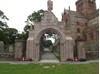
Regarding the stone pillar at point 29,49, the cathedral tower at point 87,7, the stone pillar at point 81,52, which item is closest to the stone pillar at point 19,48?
the stone pillar at point 29,49

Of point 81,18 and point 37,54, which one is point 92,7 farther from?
point 37,54

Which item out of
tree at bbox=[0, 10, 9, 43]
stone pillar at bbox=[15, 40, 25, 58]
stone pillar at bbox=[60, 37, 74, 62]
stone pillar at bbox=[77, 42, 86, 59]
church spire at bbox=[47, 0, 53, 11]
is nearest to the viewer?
stone pillar at bbox=[60, 37, 74, 62]

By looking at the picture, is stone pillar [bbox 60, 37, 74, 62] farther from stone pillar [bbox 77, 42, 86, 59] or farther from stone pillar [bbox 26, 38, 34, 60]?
stone pillar [bbox 26, 38, 34, 60]

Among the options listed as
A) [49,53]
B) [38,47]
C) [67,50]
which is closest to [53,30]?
[38,47]

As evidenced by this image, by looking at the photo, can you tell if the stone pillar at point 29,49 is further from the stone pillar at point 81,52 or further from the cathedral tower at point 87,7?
the cathedral tower at point 87,7

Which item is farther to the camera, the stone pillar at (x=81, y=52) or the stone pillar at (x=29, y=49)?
the stone pillar at (x=81, y=52)

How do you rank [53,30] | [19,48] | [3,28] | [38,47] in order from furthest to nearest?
[3,28]
[53,30]
[19,48]
[38,47]

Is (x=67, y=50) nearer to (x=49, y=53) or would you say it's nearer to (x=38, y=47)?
(x=38, y=47)

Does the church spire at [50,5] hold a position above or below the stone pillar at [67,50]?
above

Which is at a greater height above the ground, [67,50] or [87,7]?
[87,7]

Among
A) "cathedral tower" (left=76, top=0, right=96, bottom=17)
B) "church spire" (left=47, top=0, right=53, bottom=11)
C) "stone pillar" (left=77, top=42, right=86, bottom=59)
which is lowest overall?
"stone pillar" (left=77, top=42, right=86, bottom=59)

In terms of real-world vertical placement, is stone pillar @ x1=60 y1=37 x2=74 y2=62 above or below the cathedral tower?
below

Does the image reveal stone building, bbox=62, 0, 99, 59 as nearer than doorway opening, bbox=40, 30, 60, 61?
No

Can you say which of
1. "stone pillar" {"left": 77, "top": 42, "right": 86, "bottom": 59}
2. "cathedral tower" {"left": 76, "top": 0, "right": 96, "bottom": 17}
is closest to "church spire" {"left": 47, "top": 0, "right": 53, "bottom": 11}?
"stone pillar" {"left": 77, "top": 42, "right": 86, "bottom": 59}
